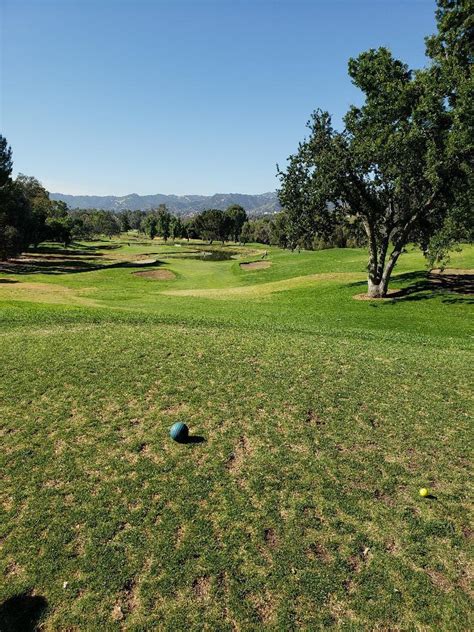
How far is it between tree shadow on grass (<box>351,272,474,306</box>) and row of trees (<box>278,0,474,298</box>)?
82.5 inches

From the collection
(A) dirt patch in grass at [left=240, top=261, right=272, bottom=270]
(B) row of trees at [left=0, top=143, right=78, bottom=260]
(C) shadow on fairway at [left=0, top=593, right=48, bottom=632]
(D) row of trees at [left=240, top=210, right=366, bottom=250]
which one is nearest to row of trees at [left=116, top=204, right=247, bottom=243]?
(D) row of trees at [left=240, top=210, right=366, bottom=250]

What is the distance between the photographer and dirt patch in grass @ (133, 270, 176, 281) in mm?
56656

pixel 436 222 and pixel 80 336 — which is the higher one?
pixel 436 222

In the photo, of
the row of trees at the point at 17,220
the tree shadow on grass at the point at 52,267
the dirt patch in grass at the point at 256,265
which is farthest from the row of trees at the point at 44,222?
the dirt patch in grass at the point at 256,265

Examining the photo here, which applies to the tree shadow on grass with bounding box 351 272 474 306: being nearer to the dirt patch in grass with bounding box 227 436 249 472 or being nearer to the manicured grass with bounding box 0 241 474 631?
the manicured grass with bounding box 0 241 474 631

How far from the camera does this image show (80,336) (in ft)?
67.9

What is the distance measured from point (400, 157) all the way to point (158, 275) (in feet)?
124

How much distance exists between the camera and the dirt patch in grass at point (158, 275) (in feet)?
186

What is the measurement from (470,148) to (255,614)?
26907 mm

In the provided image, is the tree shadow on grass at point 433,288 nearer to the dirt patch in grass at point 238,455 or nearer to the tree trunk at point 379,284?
the tree trunk at point 379,284

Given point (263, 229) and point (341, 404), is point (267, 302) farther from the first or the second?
point (263, 229)

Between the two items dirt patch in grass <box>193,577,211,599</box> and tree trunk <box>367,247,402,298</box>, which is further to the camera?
tree trunk <box>367,247,402,298</box>

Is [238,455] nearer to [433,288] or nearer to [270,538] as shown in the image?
[270,538]

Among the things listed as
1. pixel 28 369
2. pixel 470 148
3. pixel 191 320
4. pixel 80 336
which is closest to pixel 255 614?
pixel 28 369
